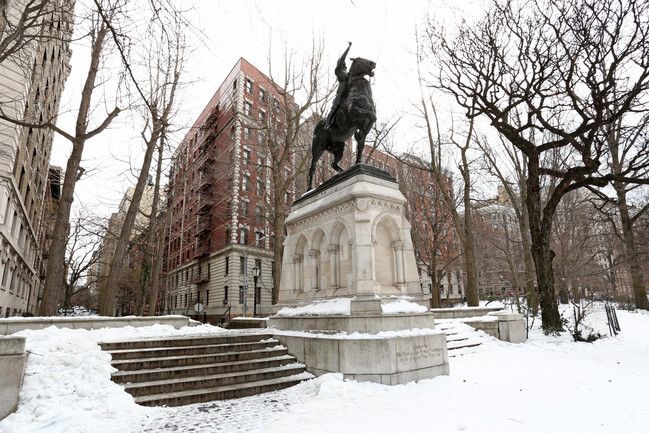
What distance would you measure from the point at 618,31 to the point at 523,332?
10.6 meters

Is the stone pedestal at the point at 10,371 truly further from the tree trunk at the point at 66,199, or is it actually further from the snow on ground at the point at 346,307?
the tree trunk at the point at 66,199

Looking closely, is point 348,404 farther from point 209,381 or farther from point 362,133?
point 362,133

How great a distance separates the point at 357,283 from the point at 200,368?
140 inches

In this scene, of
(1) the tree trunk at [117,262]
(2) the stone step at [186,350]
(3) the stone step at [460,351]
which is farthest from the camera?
(1) the tree trunk at [117,262]

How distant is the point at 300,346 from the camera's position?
25.6 feet

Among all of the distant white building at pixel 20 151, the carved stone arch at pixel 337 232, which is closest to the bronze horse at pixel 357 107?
the carved stone arch at pixel 337 232

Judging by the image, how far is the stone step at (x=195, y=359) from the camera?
21.2 feet

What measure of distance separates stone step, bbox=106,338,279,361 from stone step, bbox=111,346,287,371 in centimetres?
23

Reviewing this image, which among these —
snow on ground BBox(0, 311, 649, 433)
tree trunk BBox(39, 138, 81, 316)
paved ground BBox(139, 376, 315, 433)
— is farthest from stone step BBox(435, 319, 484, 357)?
tree trunk BBox(39, 138, 81, 316)

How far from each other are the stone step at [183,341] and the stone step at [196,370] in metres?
1.00

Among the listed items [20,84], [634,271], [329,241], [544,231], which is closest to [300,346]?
[329,241]

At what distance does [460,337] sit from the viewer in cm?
1144

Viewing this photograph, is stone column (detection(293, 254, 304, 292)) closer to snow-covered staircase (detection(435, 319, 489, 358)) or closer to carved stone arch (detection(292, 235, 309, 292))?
carved stone arch (detection(292, 235, 309, 292))

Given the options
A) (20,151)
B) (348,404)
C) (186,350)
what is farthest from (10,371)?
(20,151)
